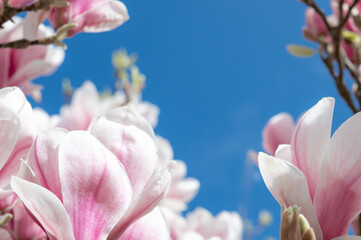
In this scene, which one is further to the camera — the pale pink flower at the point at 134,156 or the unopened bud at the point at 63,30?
the unopened bud at the point at 63,30

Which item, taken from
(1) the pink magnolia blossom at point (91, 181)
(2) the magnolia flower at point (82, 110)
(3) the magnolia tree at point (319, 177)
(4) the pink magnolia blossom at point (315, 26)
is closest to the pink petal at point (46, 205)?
(1) the pink magnolia blossom at point (91, 181)

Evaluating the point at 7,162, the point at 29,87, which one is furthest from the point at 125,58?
the point at 7,162

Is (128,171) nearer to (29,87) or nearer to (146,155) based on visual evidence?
(146,155)

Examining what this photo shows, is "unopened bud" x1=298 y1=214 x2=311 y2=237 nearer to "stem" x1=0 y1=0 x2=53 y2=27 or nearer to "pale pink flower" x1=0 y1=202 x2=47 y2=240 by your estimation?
"pale pink flower" x1=0 y1=202 x2=47 y2=240

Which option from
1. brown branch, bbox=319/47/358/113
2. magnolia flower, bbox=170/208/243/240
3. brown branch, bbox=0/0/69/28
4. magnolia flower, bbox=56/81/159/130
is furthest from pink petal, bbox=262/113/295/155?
brown branch, bbox=0/0/69/28

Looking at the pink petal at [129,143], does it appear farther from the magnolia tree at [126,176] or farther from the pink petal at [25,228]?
the pink petal at [25,228]

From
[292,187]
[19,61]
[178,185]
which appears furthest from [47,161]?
[178,185]

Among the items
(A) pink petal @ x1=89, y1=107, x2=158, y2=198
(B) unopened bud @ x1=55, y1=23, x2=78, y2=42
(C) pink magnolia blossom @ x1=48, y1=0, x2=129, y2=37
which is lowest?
(A) pink petal @ x1=89, y1=107, x2=158, y2=198
